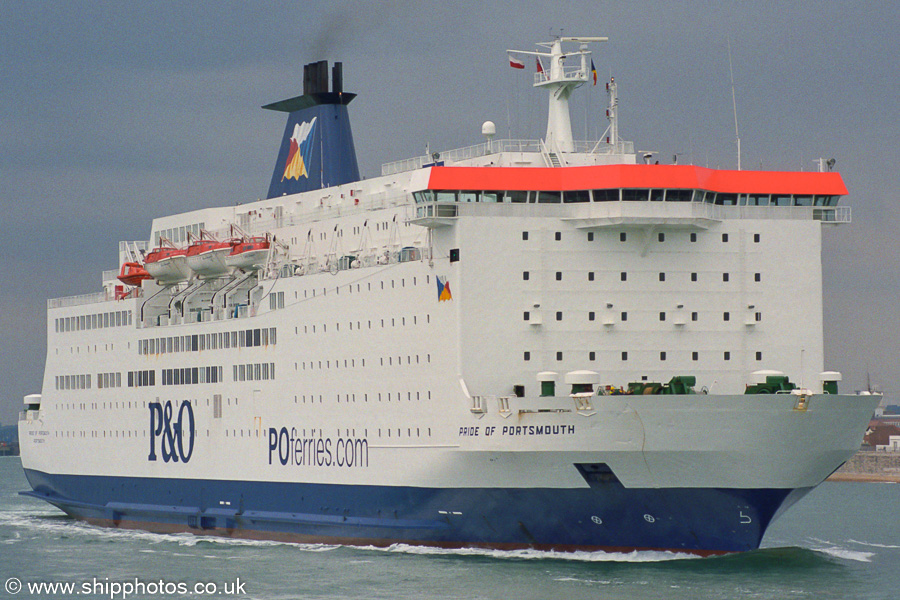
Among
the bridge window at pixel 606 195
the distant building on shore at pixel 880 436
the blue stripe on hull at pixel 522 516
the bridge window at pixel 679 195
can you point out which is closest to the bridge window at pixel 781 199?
the bridge window at pixel 679 195

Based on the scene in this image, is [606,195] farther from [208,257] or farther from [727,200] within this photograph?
[208,257]

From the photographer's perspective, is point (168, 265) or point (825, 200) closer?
point (825, 200)

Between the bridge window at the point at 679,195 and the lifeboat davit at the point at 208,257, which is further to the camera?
the lifeboat davit at the point at 208,257

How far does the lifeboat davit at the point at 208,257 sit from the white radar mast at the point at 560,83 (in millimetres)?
9879

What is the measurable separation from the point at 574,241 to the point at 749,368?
4.68 m

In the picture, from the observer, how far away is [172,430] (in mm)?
40500

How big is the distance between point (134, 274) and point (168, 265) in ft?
5.07

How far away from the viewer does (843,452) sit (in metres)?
30.3

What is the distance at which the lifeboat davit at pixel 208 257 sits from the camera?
130 feet

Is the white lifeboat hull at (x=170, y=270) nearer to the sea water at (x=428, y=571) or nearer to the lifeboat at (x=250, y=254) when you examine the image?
the lifeboat at (x=250, y=254)

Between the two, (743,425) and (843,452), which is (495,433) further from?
(843,452)

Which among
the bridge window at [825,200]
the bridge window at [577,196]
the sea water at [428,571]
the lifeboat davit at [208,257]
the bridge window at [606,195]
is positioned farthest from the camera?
the lifeboat davit at [208,257]

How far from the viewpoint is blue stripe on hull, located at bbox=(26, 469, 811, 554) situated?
29641mm

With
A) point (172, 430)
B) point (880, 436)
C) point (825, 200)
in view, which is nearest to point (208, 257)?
point (172, 430)
